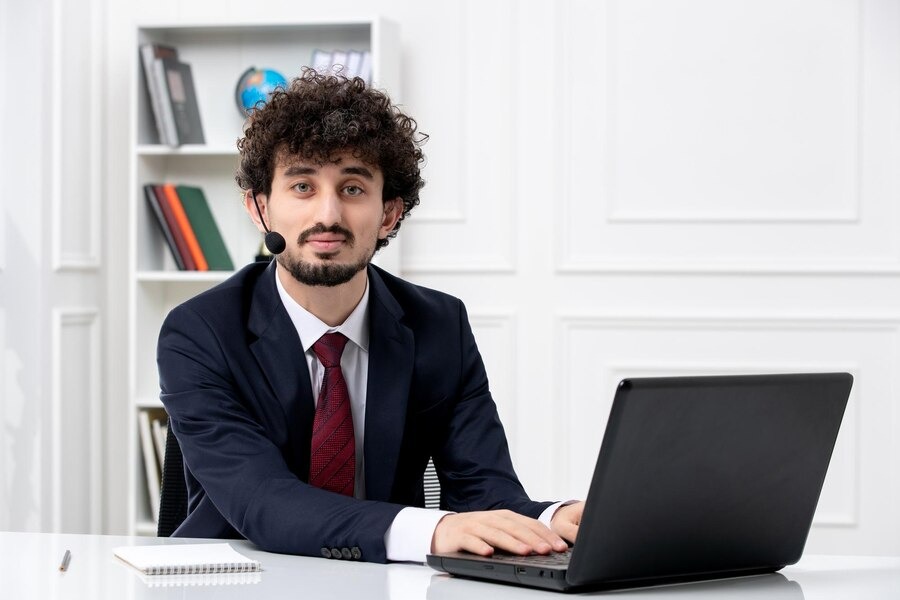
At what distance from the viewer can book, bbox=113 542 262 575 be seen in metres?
1.31

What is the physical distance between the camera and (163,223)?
12.4 ft

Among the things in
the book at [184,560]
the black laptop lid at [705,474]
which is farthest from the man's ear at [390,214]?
the black laptop lid at [705,474]

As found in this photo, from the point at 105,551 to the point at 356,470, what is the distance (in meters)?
0.51

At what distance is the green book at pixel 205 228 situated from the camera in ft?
12.5

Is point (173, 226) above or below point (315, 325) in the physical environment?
above

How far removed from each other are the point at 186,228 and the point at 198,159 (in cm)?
29

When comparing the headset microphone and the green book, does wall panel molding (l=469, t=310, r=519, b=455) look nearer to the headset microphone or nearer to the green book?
A: the green book

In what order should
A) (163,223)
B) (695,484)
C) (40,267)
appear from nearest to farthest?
(695,484) → (40,267) → (163,223)

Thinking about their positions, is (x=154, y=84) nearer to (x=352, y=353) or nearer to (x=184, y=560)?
Result: (x=352, y=353)

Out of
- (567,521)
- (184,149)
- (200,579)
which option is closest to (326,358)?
(567,521)

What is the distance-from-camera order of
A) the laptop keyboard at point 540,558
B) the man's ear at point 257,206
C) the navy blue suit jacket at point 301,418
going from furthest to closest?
1. the man's ear at point 257,206
2. the navy blue suit jacket at point 301,418
3. the laptop keyboard at point 540,558

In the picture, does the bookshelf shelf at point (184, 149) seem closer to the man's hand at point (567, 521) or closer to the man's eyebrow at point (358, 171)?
the man's eyebrow at point (358, 171)

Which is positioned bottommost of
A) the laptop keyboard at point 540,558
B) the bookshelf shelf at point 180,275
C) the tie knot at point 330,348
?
the laptop keyboard at point 540,558

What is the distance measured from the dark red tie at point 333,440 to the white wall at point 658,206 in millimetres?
2000
